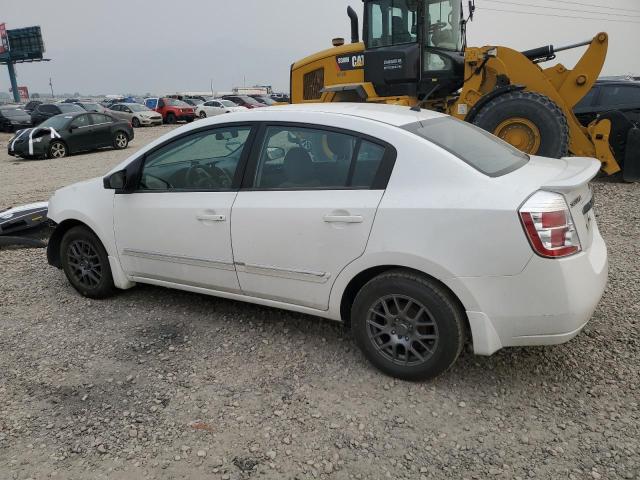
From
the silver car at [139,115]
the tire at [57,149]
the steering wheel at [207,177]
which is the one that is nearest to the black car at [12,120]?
the silver car at [139,115]

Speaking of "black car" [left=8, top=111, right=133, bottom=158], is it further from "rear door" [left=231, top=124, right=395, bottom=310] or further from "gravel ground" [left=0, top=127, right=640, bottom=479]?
"rear door" [left=231, top=124, right=395, bottom=310]

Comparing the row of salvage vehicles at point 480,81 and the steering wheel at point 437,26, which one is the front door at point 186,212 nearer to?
the row of salvage vehicles at point 480,81

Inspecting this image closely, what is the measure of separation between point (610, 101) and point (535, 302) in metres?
8.28

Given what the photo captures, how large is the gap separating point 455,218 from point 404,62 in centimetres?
642

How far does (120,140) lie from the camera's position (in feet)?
59.8

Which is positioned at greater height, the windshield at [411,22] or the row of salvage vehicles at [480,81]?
the windshield at [411,22]

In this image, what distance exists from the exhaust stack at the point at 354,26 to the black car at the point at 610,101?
13.8 feet

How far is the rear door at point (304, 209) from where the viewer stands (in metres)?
3.02

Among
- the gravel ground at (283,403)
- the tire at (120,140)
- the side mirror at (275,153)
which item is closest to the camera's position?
the gravel ground at (283,403)

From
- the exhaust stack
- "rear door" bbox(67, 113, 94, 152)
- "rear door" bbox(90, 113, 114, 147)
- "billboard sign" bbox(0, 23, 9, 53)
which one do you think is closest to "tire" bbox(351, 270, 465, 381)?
the exhaust stack

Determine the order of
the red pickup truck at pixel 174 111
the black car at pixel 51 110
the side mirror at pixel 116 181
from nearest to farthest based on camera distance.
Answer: the side mirror at pixel 116 181, the black car at pixel 51 110, the red pickup truck at pixel 174 111

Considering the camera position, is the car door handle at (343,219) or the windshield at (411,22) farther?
the windshield at (411,22)

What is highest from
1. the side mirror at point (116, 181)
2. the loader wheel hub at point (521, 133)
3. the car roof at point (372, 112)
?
the car roof at point (372, 112)

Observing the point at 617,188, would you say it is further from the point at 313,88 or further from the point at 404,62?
the point at 313,88
